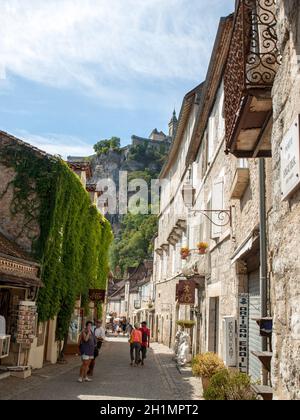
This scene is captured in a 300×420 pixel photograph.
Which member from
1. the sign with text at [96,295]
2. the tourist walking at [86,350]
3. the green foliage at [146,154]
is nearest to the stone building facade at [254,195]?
the tourist walking at [86,350]

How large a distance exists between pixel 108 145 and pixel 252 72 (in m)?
117

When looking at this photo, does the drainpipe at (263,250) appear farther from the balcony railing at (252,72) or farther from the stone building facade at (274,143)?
the balcony railing at (252,72)

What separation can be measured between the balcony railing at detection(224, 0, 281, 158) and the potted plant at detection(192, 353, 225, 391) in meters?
5.42

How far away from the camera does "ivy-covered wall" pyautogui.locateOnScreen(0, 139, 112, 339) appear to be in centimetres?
1509

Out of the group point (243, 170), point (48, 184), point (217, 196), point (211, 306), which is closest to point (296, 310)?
point (243, 170)

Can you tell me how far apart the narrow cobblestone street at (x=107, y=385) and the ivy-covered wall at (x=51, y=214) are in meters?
2.40

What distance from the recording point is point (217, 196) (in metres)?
12.2

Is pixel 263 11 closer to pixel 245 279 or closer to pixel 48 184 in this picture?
pixel 245 279

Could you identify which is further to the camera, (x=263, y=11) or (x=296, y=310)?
(x=263, y=11)

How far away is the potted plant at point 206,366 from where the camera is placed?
9.80 meters

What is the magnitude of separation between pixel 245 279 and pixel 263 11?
5.84m

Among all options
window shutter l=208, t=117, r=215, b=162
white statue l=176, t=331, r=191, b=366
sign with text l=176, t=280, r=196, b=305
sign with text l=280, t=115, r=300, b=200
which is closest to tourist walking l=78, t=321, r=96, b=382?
white statue l=176, t=331, r=191, b=366

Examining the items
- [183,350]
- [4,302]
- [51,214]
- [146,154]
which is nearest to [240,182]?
[51,214]
